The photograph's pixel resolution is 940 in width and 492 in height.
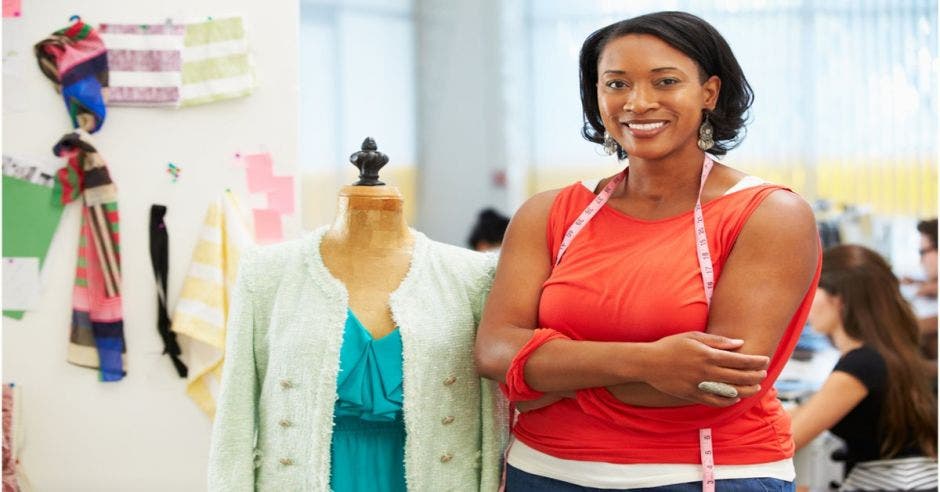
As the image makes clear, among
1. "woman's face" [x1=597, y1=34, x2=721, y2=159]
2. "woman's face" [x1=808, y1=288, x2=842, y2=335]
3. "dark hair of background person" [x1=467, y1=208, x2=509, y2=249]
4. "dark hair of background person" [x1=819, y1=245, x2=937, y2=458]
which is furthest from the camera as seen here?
"dark hair of background person" [x1=467, y1=208, x2=509, y2=249]

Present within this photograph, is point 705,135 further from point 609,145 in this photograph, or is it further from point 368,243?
point 368,243

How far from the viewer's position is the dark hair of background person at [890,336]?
287cm

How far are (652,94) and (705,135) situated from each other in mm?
132

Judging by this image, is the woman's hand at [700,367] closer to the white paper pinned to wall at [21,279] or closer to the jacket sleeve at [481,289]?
the jacket sleeve at [481,289]

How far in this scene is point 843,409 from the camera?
2.88m

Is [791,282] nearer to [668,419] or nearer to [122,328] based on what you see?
[668,419]

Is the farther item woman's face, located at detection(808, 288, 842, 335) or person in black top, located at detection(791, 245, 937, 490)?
woman's face, located at detection(808, 288, 842, 335)

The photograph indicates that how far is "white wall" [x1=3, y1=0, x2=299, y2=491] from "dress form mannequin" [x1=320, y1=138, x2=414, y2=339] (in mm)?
593

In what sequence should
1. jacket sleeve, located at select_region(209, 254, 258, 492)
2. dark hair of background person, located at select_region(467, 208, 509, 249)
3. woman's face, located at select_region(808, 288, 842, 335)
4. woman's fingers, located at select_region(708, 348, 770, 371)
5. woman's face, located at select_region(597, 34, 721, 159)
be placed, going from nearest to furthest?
woman's fingers, located at select_region(708, 348, 770, 371) < woman's face, located at select_region(597, 34, 721, 159) < jacket sleeve, located at select_region(209, 254, 258, 492) < woman's face, located at select_region(808, 288, 842, 335) < dark hair of background person, located at select_region(467, 208, 509, 249)

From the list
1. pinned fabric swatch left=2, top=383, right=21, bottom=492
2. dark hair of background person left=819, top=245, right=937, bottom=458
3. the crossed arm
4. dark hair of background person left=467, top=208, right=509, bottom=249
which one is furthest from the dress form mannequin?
dark hair of background person left=467, top=208, right=509, bottom=249

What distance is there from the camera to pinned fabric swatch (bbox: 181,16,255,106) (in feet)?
7.38

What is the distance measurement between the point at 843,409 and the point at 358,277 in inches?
67.4

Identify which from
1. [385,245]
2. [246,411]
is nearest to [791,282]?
[385,245]

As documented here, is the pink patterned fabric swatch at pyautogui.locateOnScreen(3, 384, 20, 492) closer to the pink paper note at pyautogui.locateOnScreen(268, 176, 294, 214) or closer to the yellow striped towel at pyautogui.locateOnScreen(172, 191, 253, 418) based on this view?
the yellow striped towel at pyautogui.locateOnScreen(172, 191, 253, 418)
